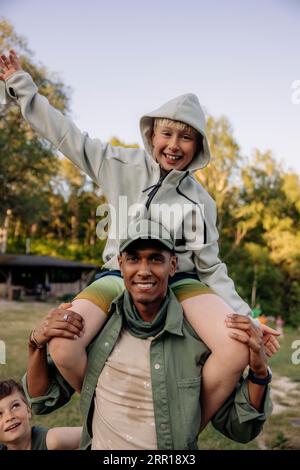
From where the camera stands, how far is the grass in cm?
531

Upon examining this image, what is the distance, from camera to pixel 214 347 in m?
1.83

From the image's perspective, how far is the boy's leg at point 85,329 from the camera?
1.79 meters

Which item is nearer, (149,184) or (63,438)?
(149,184)

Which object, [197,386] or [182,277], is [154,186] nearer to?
[182,277]

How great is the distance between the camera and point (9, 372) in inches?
313

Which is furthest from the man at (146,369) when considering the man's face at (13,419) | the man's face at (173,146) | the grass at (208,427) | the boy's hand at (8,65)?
the grass at (208,427)

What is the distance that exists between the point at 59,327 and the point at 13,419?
105 centimetres

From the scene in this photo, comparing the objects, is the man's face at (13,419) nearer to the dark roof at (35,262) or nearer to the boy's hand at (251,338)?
the boy's hand at (251,338)

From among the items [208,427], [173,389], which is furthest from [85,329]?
[208,427]

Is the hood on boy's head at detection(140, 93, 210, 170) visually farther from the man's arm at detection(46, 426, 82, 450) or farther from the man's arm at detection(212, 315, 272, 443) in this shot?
the man's arm at detection(46, 426, 82, 450)

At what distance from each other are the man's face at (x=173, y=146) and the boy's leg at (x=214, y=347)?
1.76 ft

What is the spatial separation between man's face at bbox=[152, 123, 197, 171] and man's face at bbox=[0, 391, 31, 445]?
4.73ft

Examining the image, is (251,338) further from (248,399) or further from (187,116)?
(187,116)

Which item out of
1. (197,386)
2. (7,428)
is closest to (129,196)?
(197,386)
